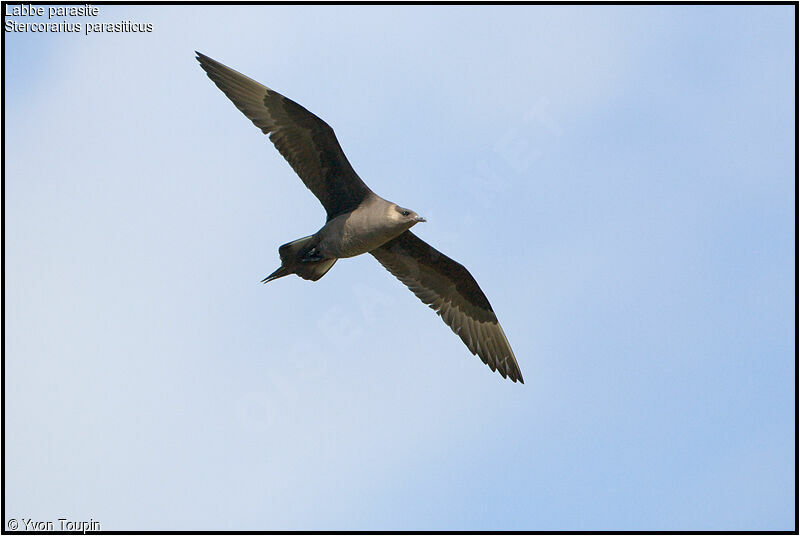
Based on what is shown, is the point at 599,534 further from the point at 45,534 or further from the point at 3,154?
the point at 3,154

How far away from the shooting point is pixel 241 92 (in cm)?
1213

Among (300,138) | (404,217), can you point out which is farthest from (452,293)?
(300,138)

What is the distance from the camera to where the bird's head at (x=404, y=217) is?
38.2ft

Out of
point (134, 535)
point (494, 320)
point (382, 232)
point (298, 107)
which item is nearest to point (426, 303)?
point (494, 320)

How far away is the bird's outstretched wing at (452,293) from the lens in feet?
42.9

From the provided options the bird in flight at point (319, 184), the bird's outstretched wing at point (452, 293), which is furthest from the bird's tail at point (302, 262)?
the bird's outstretched wing at point (452, 293)

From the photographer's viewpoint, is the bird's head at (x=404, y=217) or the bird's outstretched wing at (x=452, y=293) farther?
the bird's outstretched wing at (x=452, y=293)

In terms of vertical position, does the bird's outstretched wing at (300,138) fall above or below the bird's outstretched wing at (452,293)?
above

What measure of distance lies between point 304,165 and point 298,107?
64cm

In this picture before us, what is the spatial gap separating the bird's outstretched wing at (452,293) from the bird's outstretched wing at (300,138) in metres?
1.07

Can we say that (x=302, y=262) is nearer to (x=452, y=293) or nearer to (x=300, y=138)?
(x=300, y=138)

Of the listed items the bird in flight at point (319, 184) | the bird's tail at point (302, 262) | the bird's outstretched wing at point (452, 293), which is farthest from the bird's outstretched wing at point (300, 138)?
the bird's outstretched wing at point (452, 293)

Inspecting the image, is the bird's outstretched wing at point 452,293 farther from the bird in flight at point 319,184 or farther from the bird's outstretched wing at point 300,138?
the bird's outstretched wing at point 300,138

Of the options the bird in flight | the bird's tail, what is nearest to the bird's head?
the bird in flight
